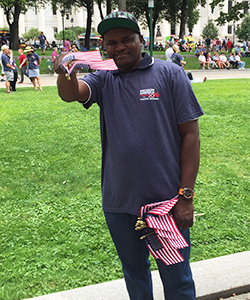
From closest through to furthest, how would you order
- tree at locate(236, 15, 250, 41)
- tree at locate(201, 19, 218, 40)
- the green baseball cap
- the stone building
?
the green baseball cap → tree at locate(236, 15, 250, 41) → tree at locate(201, 19, 218, 40) → the stone building

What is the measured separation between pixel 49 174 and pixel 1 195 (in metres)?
0.87

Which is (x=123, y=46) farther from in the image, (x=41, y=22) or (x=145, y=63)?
(x=41, y=22)

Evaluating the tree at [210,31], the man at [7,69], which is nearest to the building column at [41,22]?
the tree at [210,31]

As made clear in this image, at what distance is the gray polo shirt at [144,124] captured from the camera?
1957mm

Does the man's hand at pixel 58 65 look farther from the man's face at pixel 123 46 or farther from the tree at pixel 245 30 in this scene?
the tree at pixel 245 30

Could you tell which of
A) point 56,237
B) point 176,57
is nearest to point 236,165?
point 56,237

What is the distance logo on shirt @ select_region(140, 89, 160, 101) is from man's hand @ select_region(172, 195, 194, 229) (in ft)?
1.77

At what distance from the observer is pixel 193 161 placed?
206cm

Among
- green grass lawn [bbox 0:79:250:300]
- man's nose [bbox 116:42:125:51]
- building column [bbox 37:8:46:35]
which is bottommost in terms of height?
green grass lawn [bbox 0:79:250:300]

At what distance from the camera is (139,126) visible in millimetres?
1965

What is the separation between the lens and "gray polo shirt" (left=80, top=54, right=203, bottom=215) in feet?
6.42

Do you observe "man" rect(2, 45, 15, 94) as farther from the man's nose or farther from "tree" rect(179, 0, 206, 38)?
"tree" rect(179, 0, 206, 38)

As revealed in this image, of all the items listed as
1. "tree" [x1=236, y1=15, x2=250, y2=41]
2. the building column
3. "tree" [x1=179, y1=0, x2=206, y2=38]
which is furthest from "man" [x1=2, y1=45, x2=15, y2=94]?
the building column

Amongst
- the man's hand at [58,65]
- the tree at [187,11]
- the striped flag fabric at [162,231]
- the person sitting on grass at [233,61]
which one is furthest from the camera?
the tree at [187,11]
